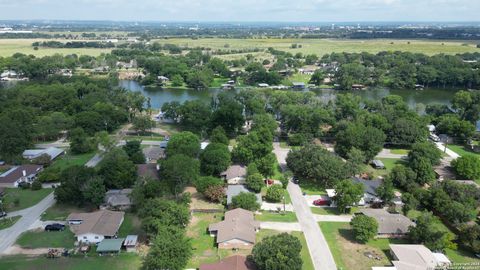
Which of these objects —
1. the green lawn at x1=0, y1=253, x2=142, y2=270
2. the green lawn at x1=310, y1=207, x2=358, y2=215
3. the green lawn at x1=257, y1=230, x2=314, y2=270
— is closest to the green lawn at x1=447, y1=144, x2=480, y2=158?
the green lawn at x1=310, y1=207, x2=358, y2=215

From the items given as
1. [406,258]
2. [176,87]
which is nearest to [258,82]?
[176,87]

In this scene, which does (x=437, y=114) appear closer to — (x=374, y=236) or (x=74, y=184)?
(x=374, y=236)

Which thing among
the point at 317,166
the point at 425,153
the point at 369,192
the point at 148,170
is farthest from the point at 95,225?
the point at 425,153

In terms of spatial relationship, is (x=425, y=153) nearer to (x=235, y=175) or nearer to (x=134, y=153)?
(x=235, y=175)

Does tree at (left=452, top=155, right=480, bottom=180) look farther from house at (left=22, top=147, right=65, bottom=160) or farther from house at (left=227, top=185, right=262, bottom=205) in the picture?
house at (left=22, top=147, right=65, bottom=160)

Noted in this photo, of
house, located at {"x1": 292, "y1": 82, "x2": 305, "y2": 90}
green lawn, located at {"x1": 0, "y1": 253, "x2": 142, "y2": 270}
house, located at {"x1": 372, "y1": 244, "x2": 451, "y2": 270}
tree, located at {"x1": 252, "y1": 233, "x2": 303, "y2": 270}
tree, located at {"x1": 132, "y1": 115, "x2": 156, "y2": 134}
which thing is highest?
A: house, located at {"x1": 292, "y1": 82, "x2": 305, "y2": 90}

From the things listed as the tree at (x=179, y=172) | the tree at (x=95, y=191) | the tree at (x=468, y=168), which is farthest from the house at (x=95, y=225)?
the tree at (x=468, y=168)
